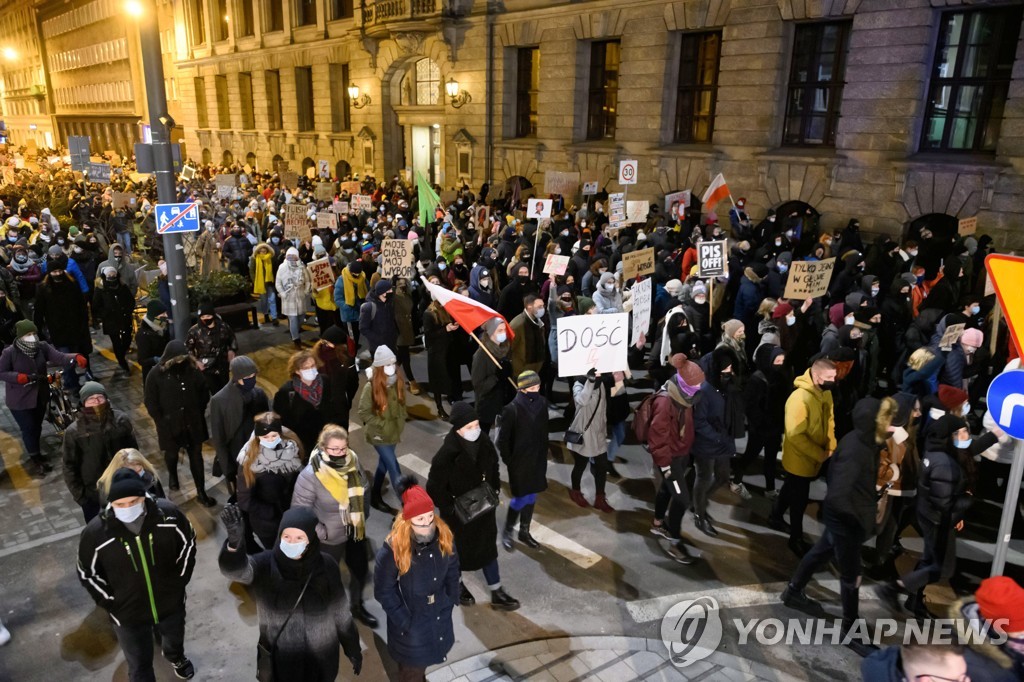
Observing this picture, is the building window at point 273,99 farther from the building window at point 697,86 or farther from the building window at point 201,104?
the building window at point 697,86

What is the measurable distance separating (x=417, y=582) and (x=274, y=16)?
39.0 m

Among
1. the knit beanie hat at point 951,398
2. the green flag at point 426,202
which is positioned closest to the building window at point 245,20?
the green flag at point 426,202

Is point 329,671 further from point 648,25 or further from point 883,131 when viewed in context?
point 648,25

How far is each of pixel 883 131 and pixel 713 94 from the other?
16.4 ft

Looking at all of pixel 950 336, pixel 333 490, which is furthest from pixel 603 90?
pixel 333 490

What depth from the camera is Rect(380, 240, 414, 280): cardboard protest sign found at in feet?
34.9

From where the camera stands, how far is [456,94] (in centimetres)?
2620

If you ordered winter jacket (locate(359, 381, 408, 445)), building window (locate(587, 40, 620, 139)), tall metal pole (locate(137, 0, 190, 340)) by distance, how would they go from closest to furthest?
winter jacket (locate(359, 381, 408, 445)) → tall metal pole (locate(137, 0, 190, 340)) → building window (locate(587, 40, 620, 139))

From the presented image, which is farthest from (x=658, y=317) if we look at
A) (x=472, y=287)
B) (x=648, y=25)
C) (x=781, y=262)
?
(x=648, y=25)

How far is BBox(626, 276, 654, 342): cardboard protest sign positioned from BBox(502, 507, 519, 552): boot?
12.8 ft

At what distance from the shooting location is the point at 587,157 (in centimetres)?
2247

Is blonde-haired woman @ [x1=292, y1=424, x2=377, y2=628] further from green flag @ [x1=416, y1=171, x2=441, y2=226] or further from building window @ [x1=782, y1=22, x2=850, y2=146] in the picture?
building window @ [x1=782, y1=22, x2=850, y2=146]

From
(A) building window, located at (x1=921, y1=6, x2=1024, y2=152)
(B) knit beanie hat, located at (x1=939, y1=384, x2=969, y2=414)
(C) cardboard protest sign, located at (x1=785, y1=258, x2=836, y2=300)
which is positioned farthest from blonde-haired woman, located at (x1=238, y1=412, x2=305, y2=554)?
(A) building window, located at (x1=921, y1=6, x2=1024, y2=152)

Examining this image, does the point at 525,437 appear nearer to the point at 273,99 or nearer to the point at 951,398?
the point at 951,398
